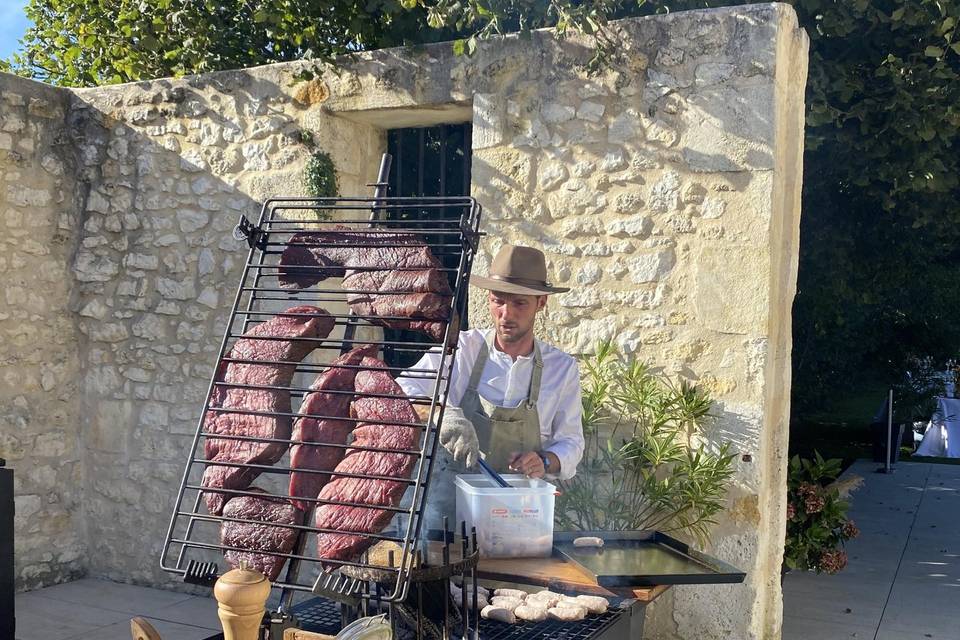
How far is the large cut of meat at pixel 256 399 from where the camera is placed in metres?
2.59

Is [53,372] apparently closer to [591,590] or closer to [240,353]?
[240,353]

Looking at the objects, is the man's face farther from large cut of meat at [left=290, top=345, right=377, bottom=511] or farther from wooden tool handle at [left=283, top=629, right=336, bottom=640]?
wooden tool handle at [left=283, top=629, right=336, bottom=640]

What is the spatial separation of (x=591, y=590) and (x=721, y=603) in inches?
81.7

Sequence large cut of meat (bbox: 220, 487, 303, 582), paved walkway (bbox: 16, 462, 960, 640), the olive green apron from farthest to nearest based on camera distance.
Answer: paved walkway (bbox: 16, 462, 960, 640) < the olive green apron < large cut of meat (bbox: 220, 487, 303, 582)

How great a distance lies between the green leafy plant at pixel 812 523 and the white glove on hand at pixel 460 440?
3415mm

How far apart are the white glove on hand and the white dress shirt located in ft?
2.75

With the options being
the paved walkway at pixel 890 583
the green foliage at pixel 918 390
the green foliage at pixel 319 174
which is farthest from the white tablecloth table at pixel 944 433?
the green foliage at pixel 319 174

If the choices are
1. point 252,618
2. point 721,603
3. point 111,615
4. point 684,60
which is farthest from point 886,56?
point 111,615

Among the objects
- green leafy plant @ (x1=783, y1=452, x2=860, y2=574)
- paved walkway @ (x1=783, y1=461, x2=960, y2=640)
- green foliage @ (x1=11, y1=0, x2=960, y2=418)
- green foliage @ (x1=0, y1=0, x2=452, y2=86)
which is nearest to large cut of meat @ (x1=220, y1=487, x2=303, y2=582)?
green foliage @ (x1=11, y1=0, x2=960, y2=418)

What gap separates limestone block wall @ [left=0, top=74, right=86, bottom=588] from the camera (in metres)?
5.86

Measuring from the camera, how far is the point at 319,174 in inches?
213

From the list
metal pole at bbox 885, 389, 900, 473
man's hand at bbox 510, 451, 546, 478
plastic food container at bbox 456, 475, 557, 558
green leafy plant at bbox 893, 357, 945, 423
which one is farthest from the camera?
green leafy plant at bbox 893, 357, 945, 423

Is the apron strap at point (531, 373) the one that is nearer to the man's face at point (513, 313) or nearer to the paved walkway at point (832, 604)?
the man's face at point (513, 313)

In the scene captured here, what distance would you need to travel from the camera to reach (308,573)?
17.6 ft
